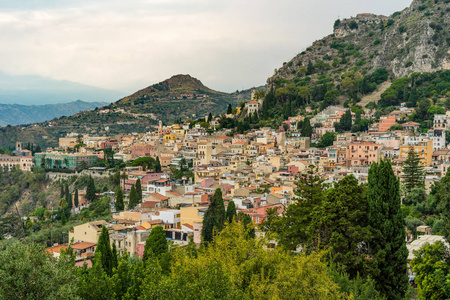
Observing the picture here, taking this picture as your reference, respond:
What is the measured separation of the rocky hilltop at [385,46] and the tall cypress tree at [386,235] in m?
69.5

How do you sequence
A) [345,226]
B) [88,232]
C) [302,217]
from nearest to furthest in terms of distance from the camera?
[345,226], [302,217], [88,232]

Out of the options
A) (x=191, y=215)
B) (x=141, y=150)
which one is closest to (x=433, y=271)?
(x=191, y=215)

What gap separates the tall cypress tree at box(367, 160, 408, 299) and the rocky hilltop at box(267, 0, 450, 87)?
228 ft

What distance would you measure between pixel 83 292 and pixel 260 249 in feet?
16.5

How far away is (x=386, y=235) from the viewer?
16.7 meters

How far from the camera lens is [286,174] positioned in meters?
42.9

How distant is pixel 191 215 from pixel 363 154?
24.5 metres

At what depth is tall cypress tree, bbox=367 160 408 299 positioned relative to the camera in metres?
16.4

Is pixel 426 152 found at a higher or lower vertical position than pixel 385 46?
lower

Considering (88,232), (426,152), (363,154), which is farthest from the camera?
(363,154)

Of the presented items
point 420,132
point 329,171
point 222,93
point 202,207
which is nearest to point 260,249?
point 202,207

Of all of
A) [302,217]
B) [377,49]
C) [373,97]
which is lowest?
[302,217]

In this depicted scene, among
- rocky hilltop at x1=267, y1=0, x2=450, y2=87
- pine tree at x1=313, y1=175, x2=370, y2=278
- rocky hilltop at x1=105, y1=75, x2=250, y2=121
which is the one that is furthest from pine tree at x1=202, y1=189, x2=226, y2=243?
rocky hilltop at x1=105, y1=75, x2=250, y2=121

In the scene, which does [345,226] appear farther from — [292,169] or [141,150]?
[141,150]
